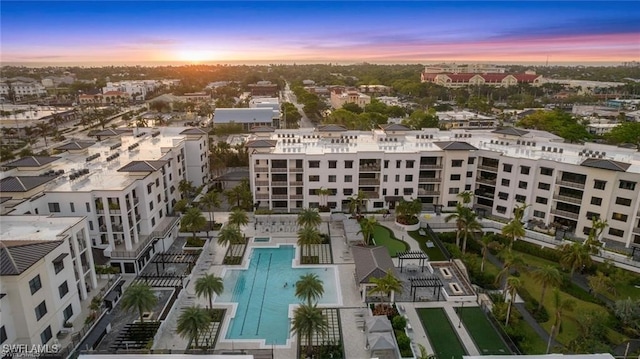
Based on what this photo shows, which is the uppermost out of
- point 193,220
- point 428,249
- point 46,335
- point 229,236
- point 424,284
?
point 193,220

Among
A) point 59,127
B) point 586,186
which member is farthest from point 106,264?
point 59,127

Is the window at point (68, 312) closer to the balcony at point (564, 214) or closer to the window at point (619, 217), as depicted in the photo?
the balcony at point (564, 214)

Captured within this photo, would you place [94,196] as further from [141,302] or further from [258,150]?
[258,150]

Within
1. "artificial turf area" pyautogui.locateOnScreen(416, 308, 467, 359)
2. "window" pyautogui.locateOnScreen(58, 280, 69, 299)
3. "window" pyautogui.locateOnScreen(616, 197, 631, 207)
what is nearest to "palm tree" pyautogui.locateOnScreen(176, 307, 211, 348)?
"window" pyautogui.locateOnScreen(58, 280, 69, 299)

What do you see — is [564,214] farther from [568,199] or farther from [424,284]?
[424,284]

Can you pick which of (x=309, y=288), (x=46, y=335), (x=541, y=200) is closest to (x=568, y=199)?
(x=541, y=200)

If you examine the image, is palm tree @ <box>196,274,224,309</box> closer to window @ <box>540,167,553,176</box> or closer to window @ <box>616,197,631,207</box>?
window @ <box>540,167,553,176</box>
